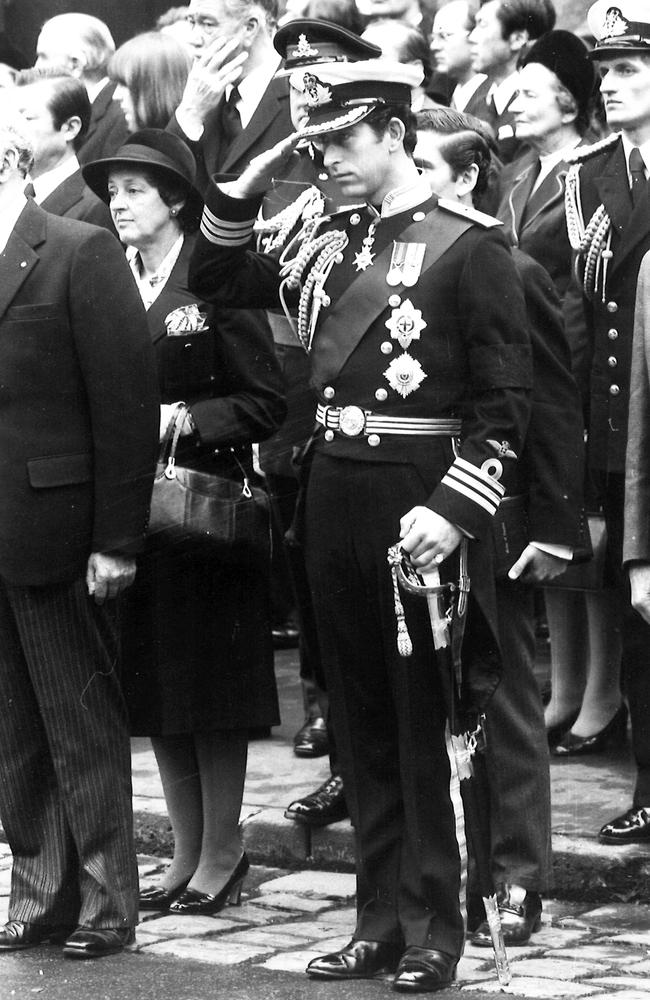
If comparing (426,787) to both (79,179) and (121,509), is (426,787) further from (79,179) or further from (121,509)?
(79,179)

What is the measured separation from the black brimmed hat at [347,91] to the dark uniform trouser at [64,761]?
130 cm

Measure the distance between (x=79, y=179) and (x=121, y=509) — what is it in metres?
2.22

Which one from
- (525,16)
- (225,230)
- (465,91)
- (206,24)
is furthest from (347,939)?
(525,16)

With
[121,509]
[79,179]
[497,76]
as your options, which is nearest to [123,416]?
[121,509]

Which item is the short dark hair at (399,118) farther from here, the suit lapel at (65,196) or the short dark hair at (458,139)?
the suit lapel at (65,196)

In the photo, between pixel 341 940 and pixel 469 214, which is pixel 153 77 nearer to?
pixel 469 214

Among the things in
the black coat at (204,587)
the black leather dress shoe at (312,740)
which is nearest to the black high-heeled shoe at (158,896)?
the black coat at (204,587)

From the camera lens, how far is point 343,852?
5652 millimetres

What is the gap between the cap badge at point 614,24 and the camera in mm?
5449

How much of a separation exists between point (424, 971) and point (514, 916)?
548mm

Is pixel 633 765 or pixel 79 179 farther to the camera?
pixel 79 179

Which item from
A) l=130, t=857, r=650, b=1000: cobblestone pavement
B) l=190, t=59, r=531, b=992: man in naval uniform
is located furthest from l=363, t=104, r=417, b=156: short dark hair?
l=130, t=857, r=650, b=1000: cobblestone pavement

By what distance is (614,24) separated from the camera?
547 centimetres

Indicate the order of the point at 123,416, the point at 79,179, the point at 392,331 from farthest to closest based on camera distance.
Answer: the point at 79,179
the point at 123,416
the point at 392,331
